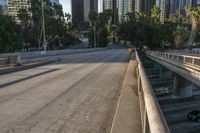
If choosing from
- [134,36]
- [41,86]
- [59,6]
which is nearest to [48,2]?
[59,6]

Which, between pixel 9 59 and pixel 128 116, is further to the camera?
pixel 9 59

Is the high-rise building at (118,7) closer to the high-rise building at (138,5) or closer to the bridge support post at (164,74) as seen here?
the high-rise building at (138,5)

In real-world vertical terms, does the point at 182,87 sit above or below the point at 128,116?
below

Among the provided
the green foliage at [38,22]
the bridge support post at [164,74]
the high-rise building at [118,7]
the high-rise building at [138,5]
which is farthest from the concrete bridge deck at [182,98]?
the high-rise building at [118,7]

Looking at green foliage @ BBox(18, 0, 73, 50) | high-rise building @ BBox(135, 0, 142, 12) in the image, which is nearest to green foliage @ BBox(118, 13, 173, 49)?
green foliage @ BBox(18, 0, 73, 50)

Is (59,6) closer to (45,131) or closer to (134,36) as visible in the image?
(134,36)

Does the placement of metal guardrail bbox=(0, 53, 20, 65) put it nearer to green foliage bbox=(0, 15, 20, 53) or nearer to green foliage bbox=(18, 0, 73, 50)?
green foliage bbox=(0, 15, 20, 53)

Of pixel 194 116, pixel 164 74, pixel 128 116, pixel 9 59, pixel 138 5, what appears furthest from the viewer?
pixel 138 5

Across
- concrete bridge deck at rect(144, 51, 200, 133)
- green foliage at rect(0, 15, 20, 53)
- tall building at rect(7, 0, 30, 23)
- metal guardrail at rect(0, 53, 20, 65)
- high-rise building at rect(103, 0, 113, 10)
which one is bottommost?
concrete bridge deck at rect(144, 51, 200, 133)

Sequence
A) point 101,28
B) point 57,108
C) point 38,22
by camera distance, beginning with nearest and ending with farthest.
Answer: point 57,108 < point 38,22 < point 101,28

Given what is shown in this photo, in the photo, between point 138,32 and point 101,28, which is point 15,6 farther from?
point 101,28

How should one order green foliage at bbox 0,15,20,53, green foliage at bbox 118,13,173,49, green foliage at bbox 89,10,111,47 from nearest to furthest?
green foliage at bbox 0,15,20,53
green foliage at bbox 118,13,173,49
green foliage at bbox 89,10,111,47

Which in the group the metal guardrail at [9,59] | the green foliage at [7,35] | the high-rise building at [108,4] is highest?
the high-rise building at [108,4]

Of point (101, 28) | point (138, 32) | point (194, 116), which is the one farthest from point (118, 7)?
point (194, 116)
